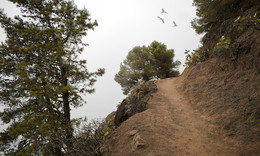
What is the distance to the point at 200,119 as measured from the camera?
16.4 feet

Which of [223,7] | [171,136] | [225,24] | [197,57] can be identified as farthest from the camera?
[197,57]

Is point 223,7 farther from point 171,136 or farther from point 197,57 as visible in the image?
point 171,136

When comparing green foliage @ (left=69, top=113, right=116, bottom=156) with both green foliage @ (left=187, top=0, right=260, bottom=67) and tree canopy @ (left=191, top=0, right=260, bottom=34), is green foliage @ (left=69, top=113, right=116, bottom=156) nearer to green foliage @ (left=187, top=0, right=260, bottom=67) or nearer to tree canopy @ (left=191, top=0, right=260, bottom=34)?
green foliage @ (left=187, top=0, right=260, bottom=67)

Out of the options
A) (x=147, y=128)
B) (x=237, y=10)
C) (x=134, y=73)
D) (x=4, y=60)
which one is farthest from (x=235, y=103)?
(x=134, y=73)

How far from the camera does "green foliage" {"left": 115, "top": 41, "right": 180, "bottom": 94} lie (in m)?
17.7

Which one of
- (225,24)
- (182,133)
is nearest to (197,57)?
Result: (225,24)

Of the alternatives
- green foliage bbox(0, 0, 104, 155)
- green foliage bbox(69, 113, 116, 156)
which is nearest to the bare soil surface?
green foliage bbox(69, 113, 116, 156)

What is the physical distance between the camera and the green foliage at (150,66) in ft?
58.0

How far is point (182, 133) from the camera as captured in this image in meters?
4.36

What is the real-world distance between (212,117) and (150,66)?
44.4ft

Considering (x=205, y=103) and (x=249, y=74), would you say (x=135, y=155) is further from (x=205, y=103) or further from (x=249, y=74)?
(x=249, y=74)

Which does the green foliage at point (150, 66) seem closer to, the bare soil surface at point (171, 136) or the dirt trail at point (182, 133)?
the dirt trail at point (182, 133)

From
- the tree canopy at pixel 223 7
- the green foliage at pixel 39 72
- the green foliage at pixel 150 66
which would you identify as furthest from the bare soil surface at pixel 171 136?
the green foliage at pixel 150 66

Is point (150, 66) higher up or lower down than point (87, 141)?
higher up
